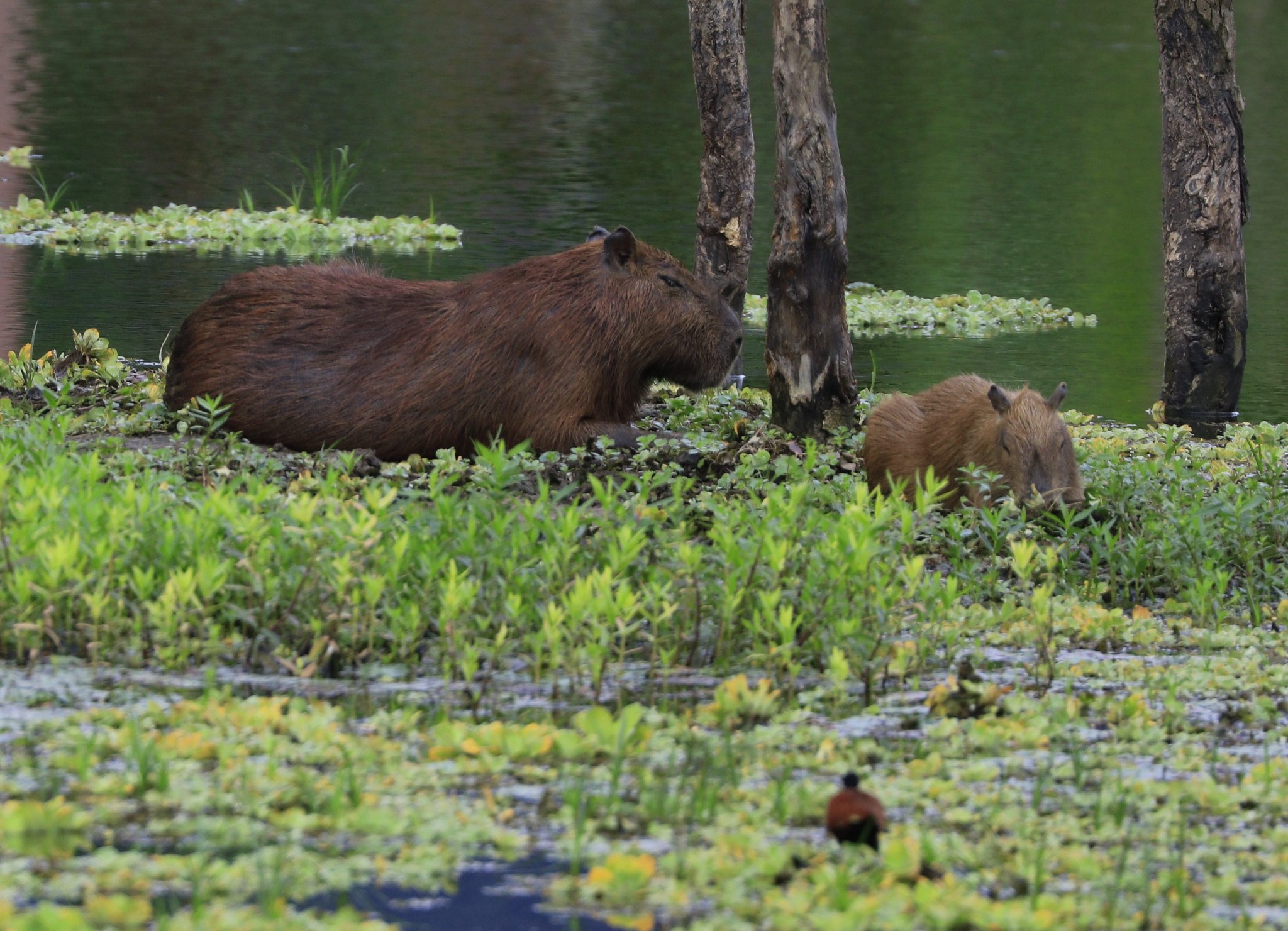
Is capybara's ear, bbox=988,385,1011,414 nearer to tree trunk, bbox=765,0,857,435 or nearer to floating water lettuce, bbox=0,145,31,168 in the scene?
tree trunk, bbox=765,0,857,435

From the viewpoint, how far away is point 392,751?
14.9ft

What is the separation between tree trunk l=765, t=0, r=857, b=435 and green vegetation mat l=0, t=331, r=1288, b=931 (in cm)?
137

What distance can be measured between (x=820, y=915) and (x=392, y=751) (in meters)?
1.31

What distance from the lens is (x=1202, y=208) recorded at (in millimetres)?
10039

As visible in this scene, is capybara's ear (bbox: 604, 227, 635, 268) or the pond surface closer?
the pond surface

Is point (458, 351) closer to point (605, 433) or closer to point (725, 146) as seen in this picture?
point (605, 433)

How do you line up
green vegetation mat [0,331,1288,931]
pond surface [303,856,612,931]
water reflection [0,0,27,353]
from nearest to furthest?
pond surface [303,856,612,931] → green vegetation mat [0,331,1288,931] → water reflection [0,0,27,353]

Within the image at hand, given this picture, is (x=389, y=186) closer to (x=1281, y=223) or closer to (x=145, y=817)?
(x=1281, y=223)

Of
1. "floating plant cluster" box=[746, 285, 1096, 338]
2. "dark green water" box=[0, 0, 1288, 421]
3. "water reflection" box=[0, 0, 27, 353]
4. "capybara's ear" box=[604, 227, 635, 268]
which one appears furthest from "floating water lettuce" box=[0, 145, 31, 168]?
"capybara's ear" box=[604, 227, 635, 268]

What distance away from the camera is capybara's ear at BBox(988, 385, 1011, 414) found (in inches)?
286

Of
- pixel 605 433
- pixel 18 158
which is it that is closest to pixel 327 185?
pixel 18 158

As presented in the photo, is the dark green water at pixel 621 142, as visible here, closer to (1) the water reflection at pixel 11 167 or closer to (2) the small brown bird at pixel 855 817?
(1) the water reflection at pixel 11 167

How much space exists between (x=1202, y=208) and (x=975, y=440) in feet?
11.1

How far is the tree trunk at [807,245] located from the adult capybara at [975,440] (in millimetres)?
695
